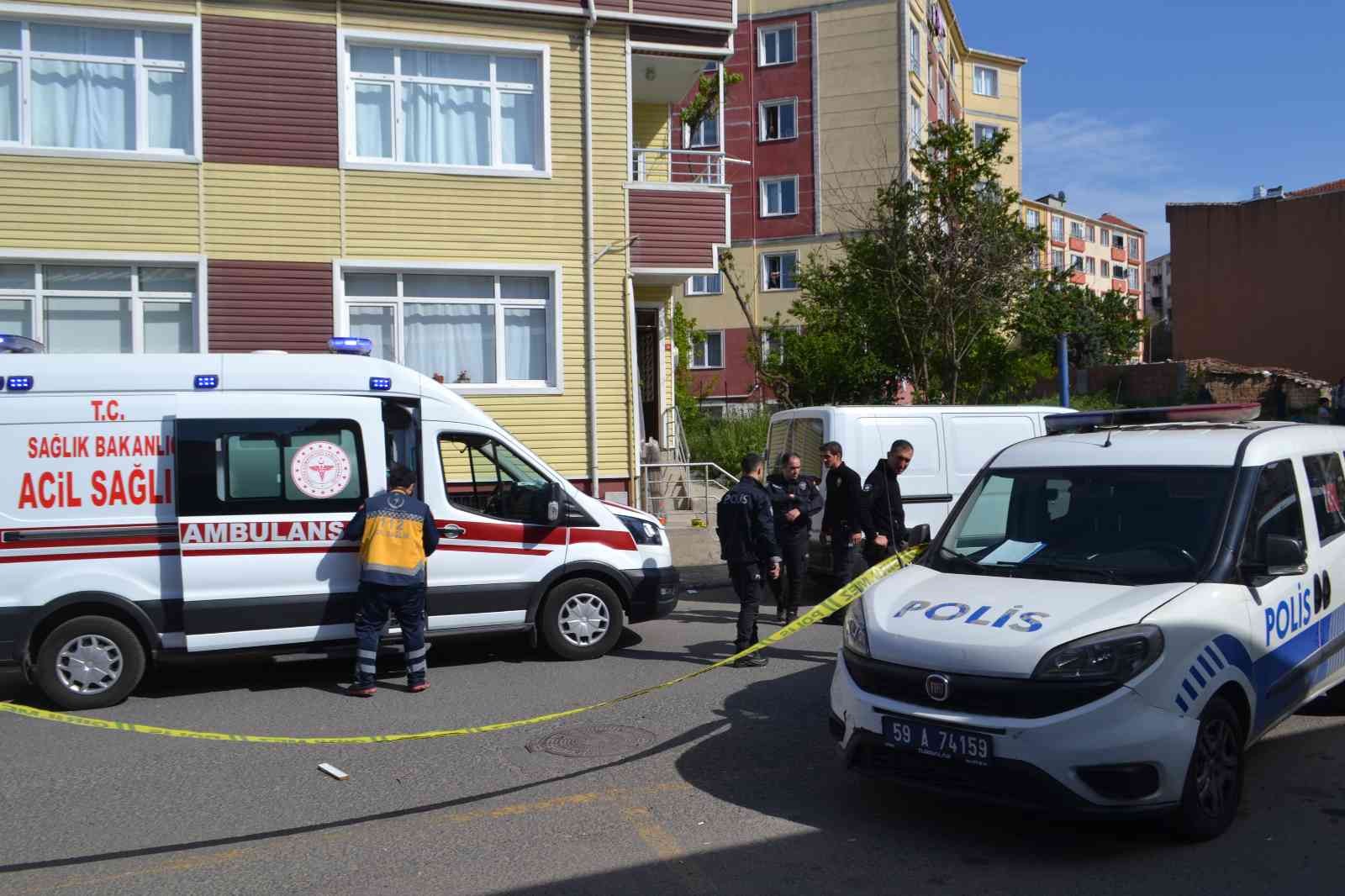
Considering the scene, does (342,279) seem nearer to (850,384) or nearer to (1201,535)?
(1201,535)

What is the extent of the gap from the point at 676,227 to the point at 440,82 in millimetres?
3845

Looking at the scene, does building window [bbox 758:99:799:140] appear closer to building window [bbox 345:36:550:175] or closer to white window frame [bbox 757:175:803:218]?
white window frame [bbox 757:175:803:218]

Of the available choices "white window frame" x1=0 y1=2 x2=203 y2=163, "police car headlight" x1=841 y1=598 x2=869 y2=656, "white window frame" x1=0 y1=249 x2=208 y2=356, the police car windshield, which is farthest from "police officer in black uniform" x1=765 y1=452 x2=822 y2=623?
"white window frame" x1=0 y1=2 x2=203 y2=163

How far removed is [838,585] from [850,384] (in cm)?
1827

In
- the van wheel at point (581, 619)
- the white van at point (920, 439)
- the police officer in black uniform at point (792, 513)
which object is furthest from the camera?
the white van at point (920, 439)

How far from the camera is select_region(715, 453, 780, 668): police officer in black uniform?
346 inches

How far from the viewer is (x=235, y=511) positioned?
27.1ft

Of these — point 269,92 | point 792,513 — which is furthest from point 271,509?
point 269,92

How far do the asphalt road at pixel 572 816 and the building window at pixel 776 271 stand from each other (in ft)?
99.1

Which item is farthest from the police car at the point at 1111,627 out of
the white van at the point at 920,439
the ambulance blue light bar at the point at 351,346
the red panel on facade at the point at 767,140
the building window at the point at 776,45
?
the building window at the point at 776,45

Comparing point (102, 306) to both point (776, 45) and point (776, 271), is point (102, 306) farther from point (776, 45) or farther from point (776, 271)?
point (776, 45)

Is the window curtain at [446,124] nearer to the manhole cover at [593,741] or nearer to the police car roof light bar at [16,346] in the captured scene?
the police car roof light bar at [16,346]

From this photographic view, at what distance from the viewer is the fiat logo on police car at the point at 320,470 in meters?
8.45

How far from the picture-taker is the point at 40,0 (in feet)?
45.2
